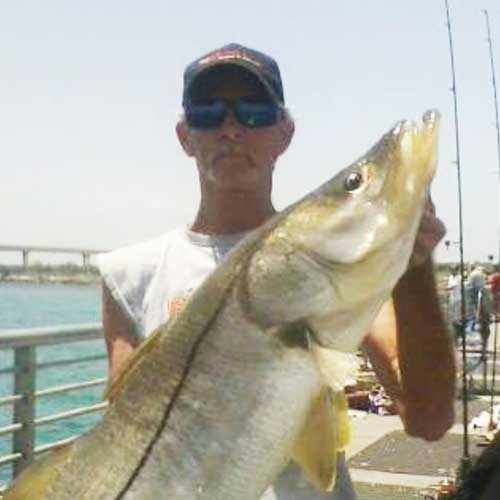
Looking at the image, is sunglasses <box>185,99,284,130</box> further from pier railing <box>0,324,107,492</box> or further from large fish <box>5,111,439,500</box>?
pier railing <box>0,324,107,492</box>

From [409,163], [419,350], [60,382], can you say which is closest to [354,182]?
[409,163]

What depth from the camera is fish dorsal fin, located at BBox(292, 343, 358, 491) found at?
1.90 metres

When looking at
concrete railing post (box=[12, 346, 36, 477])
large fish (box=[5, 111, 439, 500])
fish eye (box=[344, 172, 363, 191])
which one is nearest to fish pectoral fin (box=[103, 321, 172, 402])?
large fish (box=[5, 111, 439, 500])

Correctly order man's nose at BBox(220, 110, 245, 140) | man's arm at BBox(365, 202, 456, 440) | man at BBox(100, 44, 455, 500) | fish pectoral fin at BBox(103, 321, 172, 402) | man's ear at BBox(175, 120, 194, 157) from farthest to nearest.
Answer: man's ear at BBox(175, 120, 194, 157) < man's nose at BBox(220, 110, 245, 140) < man at BBox(100, 44, 455, 500) < man's arm at BBox(365, 202, 456, 440) < fish pectoral fin at BBox(103, 321, 172, 402)

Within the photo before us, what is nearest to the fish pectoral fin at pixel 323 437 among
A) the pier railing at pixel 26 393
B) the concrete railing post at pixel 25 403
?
the pier railing at pixel 26 393

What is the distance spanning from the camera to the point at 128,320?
9.20ft

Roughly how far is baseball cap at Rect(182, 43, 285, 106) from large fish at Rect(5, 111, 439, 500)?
0.75 meters

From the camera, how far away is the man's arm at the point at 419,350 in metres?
2.18

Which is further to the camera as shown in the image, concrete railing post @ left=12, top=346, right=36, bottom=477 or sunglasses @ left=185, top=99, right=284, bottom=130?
concrete railing post @ left=12, top=346, right=36, bottom=477

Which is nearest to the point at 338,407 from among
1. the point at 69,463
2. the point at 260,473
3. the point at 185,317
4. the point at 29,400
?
the point at 260,473

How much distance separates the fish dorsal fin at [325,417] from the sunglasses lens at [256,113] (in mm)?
903

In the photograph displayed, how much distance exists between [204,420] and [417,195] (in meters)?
0.54

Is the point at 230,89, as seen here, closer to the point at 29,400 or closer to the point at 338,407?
the point at 338,407

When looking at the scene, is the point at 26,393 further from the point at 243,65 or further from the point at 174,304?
the point at 243,65
